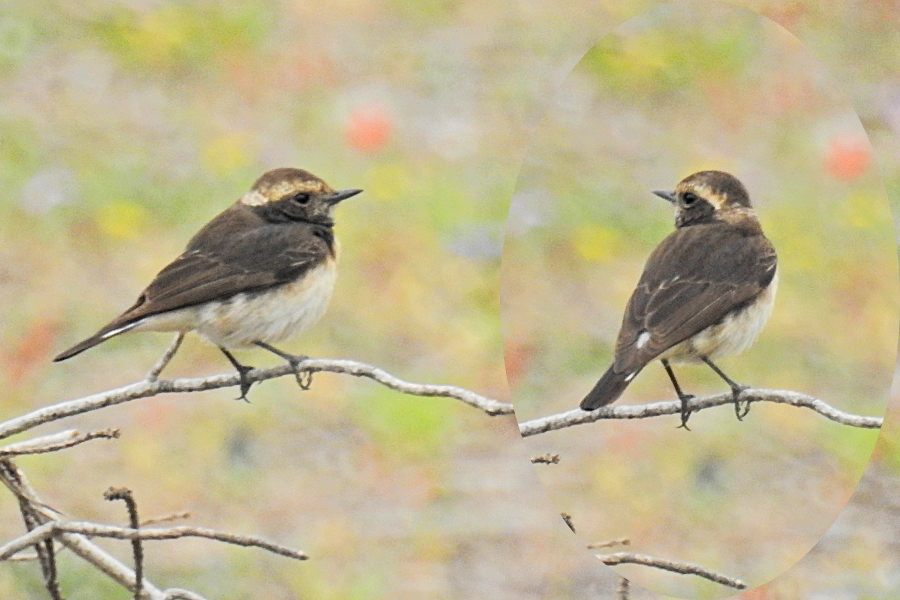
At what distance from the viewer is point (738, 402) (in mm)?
2238

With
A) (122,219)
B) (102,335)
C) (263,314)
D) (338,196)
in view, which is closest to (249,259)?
(263,314)

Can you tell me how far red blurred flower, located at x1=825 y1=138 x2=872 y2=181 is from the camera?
7.42ft

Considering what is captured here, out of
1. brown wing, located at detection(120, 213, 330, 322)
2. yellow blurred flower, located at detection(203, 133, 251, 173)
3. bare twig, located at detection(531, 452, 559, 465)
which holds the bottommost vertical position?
bare twig, located at detection(531, 452, 559, 465)

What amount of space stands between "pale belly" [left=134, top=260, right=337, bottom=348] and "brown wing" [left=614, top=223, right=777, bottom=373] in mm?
796

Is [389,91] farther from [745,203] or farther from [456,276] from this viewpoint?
[745,203]

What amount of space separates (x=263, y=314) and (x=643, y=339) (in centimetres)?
→ 91

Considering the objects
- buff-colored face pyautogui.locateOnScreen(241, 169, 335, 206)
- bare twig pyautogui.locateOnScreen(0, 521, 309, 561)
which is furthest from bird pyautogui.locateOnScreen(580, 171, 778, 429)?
buff-colored face pyautogui.locateOnScreen(241, 169, 335, 206)

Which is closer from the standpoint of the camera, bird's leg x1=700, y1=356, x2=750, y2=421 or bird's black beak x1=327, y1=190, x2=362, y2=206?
bird's leg x1=700, y1=356, x2=750, y2=421

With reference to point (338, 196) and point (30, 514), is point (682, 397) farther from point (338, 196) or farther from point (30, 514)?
point (30, 514)

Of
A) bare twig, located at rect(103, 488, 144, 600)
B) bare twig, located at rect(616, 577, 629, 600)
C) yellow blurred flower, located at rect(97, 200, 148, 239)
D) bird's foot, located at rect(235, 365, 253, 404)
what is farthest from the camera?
yellow blurred flower, located at rect(97, 200, 148, 239)

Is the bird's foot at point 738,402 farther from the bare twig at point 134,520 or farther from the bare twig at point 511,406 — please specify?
the bare twig at point 134,520

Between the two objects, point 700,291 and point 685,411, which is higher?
point 700,291

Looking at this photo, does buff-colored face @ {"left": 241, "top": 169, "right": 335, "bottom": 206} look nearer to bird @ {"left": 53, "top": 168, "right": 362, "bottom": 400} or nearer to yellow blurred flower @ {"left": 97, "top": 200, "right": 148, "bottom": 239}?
bird @ {"left": 53, "top": 168, "right": 362, "bottom": 400}

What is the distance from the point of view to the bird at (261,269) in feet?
8.83
